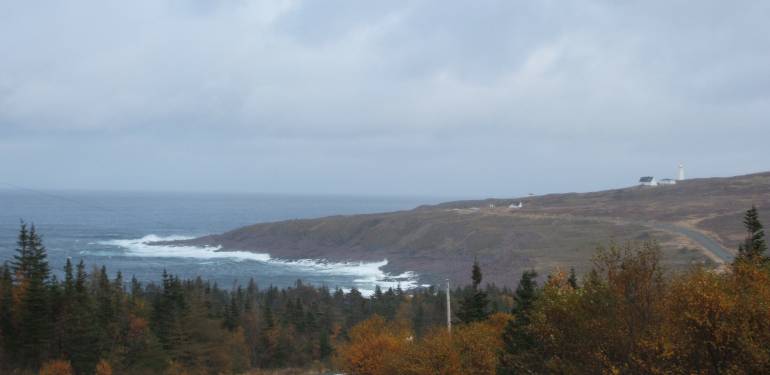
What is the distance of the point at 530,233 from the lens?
108312 millimetres

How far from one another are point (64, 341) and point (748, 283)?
44.1 metres

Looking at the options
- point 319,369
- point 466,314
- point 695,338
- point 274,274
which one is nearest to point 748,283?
point 695,338

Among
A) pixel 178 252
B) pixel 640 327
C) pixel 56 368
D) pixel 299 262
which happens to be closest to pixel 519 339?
pixel 640 327

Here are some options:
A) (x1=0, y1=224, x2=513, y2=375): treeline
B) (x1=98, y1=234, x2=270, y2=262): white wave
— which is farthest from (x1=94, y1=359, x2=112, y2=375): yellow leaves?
(x1=98, y1=234, x2=270, y2=262): white wave

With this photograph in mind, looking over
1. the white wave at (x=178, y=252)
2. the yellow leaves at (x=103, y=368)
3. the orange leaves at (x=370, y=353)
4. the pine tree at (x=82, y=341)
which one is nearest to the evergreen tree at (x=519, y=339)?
the orange leaves at (x=370, y=353)

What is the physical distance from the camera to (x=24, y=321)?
44.6 metres

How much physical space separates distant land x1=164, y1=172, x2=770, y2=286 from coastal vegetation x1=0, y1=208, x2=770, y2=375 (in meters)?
22.8

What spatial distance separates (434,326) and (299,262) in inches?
3344

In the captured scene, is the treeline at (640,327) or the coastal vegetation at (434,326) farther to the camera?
the coastal vegetation at (434,326)

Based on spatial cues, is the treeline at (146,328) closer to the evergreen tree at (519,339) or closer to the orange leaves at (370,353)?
the evergreen tree at (519,339)

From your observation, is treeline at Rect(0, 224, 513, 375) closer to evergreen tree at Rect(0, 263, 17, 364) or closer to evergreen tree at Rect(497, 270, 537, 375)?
evergreen tree at Rect(0, 263, 17, 364)

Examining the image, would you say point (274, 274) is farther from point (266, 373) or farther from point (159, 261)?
point (266, 373)

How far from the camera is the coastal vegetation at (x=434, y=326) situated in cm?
1521

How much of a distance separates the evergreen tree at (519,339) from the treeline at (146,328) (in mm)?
8910
